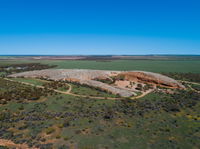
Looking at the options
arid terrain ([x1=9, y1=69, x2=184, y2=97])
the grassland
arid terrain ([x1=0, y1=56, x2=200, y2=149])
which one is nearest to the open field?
arid terrain ([x1=9, y1=69, x2=184, y2=97])

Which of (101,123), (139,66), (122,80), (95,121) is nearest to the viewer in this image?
(101,123)

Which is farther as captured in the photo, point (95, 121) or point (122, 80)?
point (122, 80)

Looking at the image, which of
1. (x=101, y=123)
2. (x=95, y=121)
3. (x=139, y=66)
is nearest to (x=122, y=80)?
(x=95, y=121)

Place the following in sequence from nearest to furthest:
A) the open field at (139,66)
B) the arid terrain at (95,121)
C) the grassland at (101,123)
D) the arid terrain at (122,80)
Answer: the arid terrain at (95,121) < the grassland at (101,123) < the arid terrain at (122,80) < the open field at (139,66)

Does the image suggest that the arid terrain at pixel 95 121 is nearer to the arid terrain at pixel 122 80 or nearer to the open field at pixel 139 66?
the arid terrain at pixel 122 80

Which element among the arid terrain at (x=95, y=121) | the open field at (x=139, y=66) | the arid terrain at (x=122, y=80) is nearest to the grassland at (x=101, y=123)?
the arid terrain at (x=95, y=121)

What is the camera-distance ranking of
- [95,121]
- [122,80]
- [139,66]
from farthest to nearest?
[139,66] < [122,80] < [95,121]

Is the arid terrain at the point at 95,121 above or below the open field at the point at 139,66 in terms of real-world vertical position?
below

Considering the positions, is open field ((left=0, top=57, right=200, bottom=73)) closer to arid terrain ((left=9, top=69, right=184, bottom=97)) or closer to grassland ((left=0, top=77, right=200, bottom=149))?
arid terrain ((left=9, top=69, right=184, bottom=97))

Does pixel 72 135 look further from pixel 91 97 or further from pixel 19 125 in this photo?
pixel 91 97

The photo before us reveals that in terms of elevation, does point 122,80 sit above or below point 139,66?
below

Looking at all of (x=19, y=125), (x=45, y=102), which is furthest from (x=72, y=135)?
(x=45, y=102)

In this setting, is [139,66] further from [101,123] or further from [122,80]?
[101,123]
